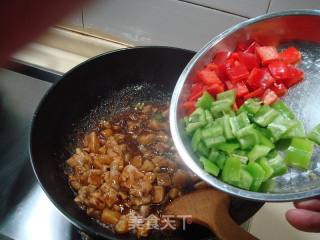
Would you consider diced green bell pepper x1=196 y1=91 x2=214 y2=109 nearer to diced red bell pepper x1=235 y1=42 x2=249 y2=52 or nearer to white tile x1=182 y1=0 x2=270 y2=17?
diced red bell pepper x1=235 y1=42 x2=249 y2=52

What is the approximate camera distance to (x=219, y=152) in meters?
0.74

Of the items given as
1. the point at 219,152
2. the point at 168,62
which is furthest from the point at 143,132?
the point at 219,152

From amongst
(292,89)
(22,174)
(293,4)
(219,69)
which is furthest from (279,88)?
(22,174)

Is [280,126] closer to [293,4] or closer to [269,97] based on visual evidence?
[269,97]

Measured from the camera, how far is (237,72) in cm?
79

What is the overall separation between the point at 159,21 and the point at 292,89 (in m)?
0.50

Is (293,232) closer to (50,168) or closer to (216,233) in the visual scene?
(216,233)

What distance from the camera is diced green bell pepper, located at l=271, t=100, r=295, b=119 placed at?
2.40 ft

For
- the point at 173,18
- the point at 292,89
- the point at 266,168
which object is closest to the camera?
the point at 266,168

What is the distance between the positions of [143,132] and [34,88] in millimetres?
395

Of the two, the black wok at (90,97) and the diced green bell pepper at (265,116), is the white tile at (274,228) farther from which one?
the diced green bell pepper at (265,116)

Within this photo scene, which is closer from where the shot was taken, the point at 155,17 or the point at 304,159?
the point at 304,159

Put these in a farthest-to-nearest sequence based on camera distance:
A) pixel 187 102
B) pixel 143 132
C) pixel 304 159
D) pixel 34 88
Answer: pixel 34 88 < pixel 143 132 < pixel 187 102 < pixel 304 159

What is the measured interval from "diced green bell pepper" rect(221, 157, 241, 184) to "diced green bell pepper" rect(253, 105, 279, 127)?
9cm
